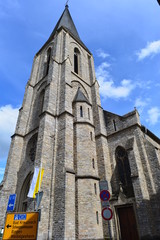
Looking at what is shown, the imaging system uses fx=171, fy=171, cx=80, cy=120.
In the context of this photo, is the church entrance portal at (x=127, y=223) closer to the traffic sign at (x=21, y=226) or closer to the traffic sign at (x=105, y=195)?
the traffic sign at (x=105, y=195)

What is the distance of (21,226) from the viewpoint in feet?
19.2

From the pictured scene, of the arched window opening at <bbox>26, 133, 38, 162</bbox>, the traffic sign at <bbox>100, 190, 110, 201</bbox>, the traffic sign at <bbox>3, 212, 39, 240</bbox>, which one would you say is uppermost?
the arched window opening at <bbox>26, 133, 38, 162</bbox>

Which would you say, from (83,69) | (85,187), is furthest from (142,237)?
(83,69)

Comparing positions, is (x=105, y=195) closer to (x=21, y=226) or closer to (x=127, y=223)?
(x=21, y=226)

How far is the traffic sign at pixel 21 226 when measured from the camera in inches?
225

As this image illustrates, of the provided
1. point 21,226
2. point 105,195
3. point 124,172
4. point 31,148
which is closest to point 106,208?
point 105,195

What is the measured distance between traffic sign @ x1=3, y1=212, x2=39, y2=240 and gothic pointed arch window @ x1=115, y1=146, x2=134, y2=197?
25.7ft

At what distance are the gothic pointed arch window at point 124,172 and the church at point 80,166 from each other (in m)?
0.07

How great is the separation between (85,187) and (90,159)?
2.15m

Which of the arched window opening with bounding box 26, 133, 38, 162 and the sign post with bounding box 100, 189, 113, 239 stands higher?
the arched window opening with bounding box 26, 133, 38, 162

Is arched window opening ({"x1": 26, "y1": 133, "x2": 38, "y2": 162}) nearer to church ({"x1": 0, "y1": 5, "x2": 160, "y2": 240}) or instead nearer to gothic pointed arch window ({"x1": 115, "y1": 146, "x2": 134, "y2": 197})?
church ({"x1": 0, "y1": 5, "x2": 160, "y2": 240})

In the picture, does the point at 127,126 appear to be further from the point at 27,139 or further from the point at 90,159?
the point at 27,139

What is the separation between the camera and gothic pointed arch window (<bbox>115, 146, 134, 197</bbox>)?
1202 centimetres

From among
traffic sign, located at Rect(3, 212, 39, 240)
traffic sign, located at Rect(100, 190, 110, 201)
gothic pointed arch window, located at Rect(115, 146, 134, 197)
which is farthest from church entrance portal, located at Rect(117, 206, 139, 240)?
traffic sign, located at Rect(3, 212, 39, 240)
